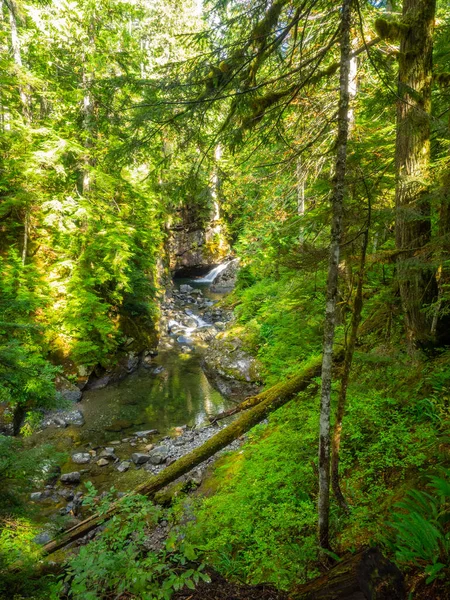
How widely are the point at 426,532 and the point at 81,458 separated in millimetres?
8954

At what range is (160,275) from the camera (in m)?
21.3

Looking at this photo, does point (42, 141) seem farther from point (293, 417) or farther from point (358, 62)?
point (293, 417)

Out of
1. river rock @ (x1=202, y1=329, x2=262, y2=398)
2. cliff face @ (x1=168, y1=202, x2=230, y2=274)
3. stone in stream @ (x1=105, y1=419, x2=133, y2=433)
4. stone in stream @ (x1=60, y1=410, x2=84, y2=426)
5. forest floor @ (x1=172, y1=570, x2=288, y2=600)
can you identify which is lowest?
stone in stream @ (x1=105, y1=419, x2=133, y2=433)

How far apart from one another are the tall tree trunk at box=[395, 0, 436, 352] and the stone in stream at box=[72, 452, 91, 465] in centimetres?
881

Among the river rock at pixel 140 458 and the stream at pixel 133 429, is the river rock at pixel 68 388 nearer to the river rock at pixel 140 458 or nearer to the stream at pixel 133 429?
the stream at pixel 133 429

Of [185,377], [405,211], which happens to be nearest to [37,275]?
[185,377]

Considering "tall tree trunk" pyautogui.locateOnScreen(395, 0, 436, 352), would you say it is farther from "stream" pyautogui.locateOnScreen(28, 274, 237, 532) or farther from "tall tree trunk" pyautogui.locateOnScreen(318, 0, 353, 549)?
"stream" pyautogui.locateOnScreen(28, 274, 237, 532)

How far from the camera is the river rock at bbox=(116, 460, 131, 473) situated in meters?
8.57

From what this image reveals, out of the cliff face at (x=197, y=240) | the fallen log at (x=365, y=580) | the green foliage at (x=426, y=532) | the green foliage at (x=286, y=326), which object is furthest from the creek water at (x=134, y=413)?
the cliff face at (x=197, y=240)

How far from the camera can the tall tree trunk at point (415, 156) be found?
4.32 m

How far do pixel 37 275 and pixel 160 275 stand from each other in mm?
11294

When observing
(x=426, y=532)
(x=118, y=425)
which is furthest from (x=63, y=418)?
(x=426, y=532)

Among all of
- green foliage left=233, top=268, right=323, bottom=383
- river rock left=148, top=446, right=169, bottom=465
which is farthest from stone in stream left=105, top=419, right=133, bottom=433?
green foliage left=233, top=268, right=323, bottom=383

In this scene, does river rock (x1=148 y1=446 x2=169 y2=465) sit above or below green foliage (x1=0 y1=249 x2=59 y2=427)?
below
